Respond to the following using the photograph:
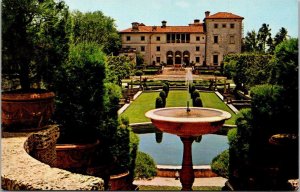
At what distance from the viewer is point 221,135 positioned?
12734 millimetres

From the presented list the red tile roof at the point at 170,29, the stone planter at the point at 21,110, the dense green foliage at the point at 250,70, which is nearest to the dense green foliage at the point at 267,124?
the stone planter at the point at 21,110

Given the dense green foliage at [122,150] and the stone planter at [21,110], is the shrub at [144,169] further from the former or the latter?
the stone planter at [21,110]

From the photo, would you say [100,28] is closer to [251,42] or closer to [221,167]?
[251,42]

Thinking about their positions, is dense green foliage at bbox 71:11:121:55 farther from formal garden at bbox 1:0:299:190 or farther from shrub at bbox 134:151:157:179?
formal garden at bbox 1:0:299:190

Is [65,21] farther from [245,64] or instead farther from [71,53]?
[245,64]

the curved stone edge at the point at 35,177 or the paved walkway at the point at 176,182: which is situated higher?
the curved stone edge at the point at 35,177

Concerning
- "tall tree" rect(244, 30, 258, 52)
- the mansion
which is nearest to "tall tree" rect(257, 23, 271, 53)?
"tall tree" rect(244, 30, 258, 52)

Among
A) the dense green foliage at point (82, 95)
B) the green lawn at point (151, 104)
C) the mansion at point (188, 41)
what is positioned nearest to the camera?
the dense green foliage at point (82, 95)

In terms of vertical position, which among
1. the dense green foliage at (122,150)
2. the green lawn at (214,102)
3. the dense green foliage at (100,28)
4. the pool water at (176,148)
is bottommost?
the pool water at (176,148)

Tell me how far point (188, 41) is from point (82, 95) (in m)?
37.1

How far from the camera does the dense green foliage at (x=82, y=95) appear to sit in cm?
616

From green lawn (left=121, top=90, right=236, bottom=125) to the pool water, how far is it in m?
1.84

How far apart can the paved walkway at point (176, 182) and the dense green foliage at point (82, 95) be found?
1.81 metres

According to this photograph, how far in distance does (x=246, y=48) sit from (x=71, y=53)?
3688 cm
